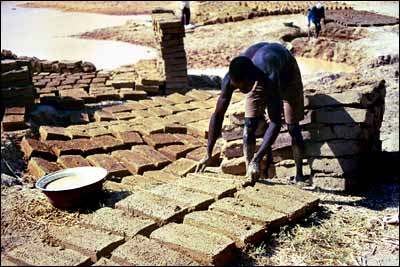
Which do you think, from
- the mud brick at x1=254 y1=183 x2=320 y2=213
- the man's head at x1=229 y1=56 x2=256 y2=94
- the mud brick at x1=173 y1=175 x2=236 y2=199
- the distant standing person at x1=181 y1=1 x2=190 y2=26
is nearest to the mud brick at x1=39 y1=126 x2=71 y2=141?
the mud brick at x1=173 y1=175 x2=236 y2=199

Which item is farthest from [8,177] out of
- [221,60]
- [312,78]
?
[221,60]

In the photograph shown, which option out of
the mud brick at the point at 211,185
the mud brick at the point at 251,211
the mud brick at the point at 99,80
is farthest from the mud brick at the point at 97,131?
the mud brick at the point at 251,211

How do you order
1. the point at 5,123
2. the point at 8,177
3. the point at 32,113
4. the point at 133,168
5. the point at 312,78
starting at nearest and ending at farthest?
the point at 8,177
the point at 133,168
the point at 5,123
the point at 32,113
the point at 312,78

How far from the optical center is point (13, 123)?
20.9ft

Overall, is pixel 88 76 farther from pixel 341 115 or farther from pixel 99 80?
pixel 341 115

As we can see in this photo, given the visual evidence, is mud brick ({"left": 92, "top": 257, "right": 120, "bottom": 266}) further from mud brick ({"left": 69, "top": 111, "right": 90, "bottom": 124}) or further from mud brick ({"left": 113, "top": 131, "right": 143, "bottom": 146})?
mud brick ({"left": 69, "top": 111, "right": 90, "bottom": 124})

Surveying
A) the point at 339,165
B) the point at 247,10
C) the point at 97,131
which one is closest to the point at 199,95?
the point at 97,131

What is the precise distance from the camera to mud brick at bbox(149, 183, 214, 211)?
143 inches

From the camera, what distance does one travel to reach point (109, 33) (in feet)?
56.4

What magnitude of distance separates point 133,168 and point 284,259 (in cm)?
249

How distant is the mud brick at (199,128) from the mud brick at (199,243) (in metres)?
3.13

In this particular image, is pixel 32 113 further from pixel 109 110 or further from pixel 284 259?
pixel 284 259

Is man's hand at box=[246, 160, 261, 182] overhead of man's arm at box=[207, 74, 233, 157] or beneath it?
beneath

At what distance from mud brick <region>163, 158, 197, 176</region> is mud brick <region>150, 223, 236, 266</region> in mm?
1901
